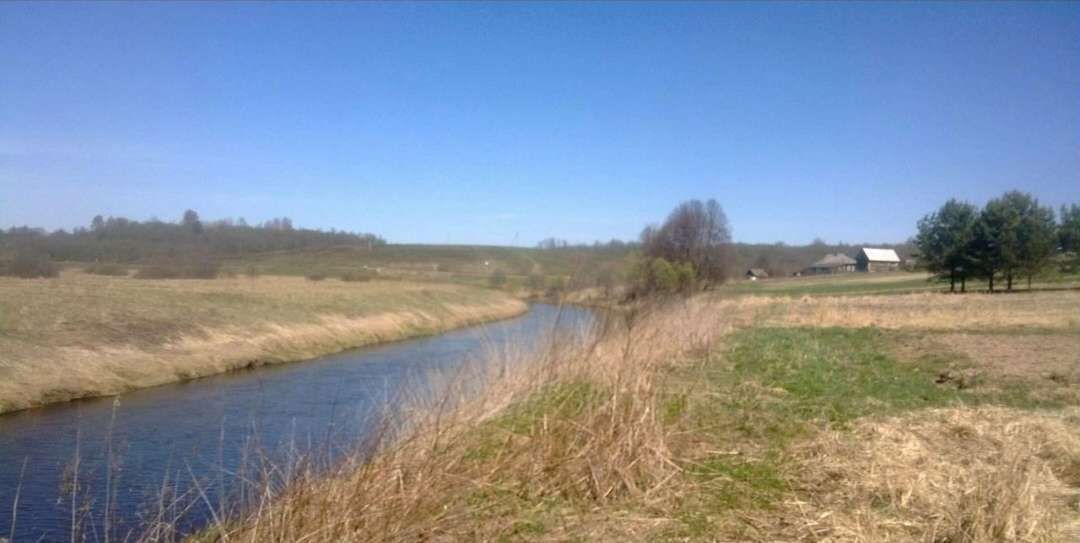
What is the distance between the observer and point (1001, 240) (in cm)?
5159

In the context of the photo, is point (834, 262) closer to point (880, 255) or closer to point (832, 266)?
point (832, 266)

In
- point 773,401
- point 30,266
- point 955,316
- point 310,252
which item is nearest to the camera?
point 773,401

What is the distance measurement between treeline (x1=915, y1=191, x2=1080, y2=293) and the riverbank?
3537 cm

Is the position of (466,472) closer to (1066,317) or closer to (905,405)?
(905,405)

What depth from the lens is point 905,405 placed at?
36.4 feet

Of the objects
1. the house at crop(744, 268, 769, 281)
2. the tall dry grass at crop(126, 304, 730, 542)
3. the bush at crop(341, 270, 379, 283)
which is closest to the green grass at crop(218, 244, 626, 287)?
the bush at crop(341, 270, 379, 283)

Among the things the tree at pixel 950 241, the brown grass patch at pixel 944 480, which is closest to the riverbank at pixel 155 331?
the brown grass patch at pixel 944 480

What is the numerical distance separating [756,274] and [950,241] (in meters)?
38.5

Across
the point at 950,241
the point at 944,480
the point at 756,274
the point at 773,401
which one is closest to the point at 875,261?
the point at 756,274

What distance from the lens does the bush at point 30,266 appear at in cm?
3173

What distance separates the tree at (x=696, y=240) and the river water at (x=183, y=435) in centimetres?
2236

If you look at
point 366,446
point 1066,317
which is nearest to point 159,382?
point 366,446

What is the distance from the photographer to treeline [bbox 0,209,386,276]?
34094 mm

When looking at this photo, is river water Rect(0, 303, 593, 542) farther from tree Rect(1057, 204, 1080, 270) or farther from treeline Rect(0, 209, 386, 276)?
tree Rect(1057, 204, 1080, 270)
